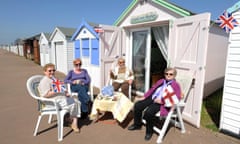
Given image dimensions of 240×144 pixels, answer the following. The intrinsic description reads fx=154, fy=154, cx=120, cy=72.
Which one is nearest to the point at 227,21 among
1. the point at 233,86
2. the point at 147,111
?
the point at 233,86

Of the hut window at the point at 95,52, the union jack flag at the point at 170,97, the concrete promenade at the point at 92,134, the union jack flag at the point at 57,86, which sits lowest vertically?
the concrete promenade at the point at 92,134

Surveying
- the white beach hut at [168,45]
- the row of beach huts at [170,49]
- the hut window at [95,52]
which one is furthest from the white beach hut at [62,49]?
the white beach hut at [168,45]

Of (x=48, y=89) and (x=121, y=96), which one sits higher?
(x=48, y=89)

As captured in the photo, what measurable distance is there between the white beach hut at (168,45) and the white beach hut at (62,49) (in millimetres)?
4373

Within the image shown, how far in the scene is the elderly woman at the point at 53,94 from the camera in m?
2.38

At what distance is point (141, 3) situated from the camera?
397 cm

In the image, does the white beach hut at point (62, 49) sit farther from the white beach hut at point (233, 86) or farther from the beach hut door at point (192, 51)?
the white beach hut at point (233, 86)

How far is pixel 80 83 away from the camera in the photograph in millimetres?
3002

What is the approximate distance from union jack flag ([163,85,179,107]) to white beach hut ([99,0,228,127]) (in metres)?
0.63

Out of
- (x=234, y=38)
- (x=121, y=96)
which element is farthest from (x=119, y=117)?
(x=234, y=38)

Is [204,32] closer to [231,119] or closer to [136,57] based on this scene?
[231,119]

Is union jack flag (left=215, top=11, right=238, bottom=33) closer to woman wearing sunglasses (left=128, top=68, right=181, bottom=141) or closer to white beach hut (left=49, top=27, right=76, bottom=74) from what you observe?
woman wearing sunglasses (left=128, top=68, right=181, bottom=141)

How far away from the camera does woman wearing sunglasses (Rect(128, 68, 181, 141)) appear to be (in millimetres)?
2369

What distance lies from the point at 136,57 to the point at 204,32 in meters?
2.30
